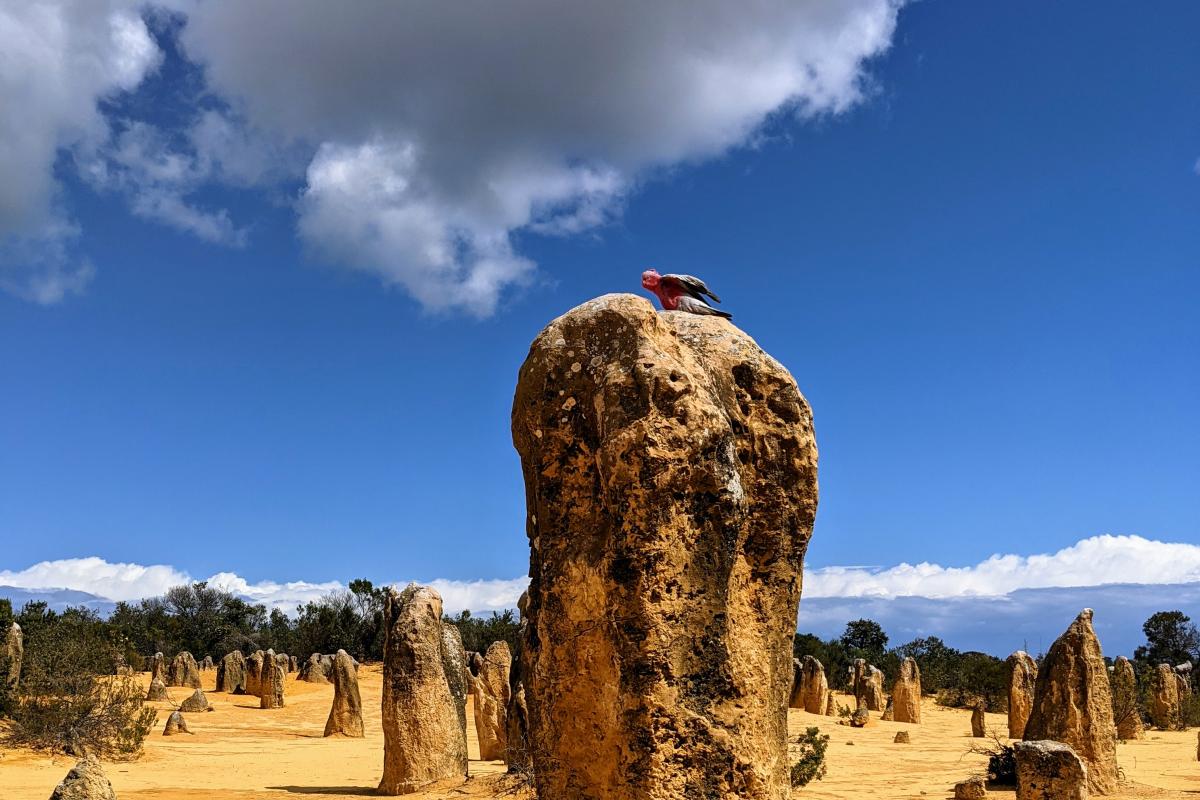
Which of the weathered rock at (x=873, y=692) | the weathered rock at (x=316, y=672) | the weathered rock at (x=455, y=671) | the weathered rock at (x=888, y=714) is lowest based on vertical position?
the weathered rock at (x=888, y=714)

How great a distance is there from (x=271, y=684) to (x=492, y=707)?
47.0 feet

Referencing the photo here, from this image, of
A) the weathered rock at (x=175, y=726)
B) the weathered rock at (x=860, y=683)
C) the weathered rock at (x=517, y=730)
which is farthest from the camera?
the weathered rock at (x=860, y=683)

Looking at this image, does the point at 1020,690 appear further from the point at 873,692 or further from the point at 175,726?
the point at 175,726

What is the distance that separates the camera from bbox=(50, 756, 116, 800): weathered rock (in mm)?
6172

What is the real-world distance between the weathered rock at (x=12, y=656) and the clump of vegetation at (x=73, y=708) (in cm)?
15

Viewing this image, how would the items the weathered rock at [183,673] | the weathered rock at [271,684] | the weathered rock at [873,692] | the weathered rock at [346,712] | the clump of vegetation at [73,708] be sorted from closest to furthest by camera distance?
1. the clump of vegetation at [73,708]
2. the weathered rock at [346,712]
3. the weathered rock at [271,684]
4. the weathered rock at [873,692]
5. the weathered rock at [183,673]

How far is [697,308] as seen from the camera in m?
5.32

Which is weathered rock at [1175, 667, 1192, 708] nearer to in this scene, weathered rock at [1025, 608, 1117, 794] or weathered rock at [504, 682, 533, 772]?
weathered rock at [1025, 608, 1117, 794]

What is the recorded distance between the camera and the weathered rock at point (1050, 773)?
346 inches

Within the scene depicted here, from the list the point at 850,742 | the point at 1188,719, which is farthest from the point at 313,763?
A: the point at 1188,719

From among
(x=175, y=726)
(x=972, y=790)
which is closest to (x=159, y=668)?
(x=175, y=726)

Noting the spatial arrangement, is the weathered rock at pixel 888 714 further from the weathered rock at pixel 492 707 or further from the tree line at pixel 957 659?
the weathered rock at pixel 492 707

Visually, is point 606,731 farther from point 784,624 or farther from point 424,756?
point 424,756

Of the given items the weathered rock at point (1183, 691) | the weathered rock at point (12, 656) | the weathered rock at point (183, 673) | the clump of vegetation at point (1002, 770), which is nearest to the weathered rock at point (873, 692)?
the weathered rock at point (1183, 691)
